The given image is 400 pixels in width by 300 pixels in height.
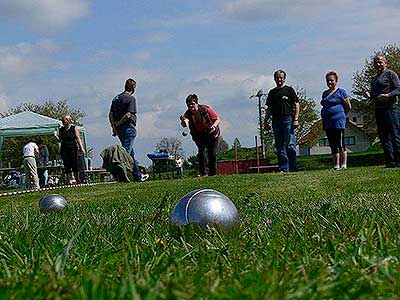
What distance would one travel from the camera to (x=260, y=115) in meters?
70.6

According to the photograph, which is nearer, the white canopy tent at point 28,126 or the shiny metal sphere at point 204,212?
the shiny metal sphere at point 204,212

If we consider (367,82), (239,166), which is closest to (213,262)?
(239,166)

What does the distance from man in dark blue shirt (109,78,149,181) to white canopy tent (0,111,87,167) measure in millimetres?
17329

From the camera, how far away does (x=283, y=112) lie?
1496 centimetres

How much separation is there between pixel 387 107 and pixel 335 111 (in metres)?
0.99

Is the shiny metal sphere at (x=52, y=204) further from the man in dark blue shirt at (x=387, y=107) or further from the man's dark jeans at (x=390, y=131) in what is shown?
the man's dark jeans at (x=390, y=131)

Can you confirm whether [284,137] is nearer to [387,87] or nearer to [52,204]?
[387,87]

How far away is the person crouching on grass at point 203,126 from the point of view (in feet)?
52.4

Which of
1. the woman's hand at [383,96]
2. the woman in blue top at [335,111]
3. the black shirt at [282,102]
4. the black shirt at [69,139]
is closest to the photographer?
the woman's hand at [383,96]

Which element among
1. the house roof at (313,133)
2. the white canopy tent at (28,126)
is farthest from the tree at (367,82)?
the white canopy tent at (28,126)

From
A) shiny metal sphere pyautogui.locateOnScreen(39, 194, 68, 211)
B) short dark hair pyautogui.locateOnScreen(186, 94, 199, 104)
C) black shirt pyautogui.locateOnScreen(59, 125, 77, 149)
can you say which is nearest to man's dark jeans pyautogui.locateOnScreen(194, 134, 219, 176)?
short dark hair pyautogui.locateOnScreen(186, 94, 199, 104)

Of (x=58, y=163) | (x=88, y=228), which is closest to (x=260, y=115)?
(x=58, y=163)

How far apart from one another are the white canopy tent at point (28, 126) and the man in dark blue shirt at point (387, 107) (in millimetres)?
21243

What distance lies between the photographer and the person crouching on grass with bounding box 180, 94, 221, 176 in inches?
629
